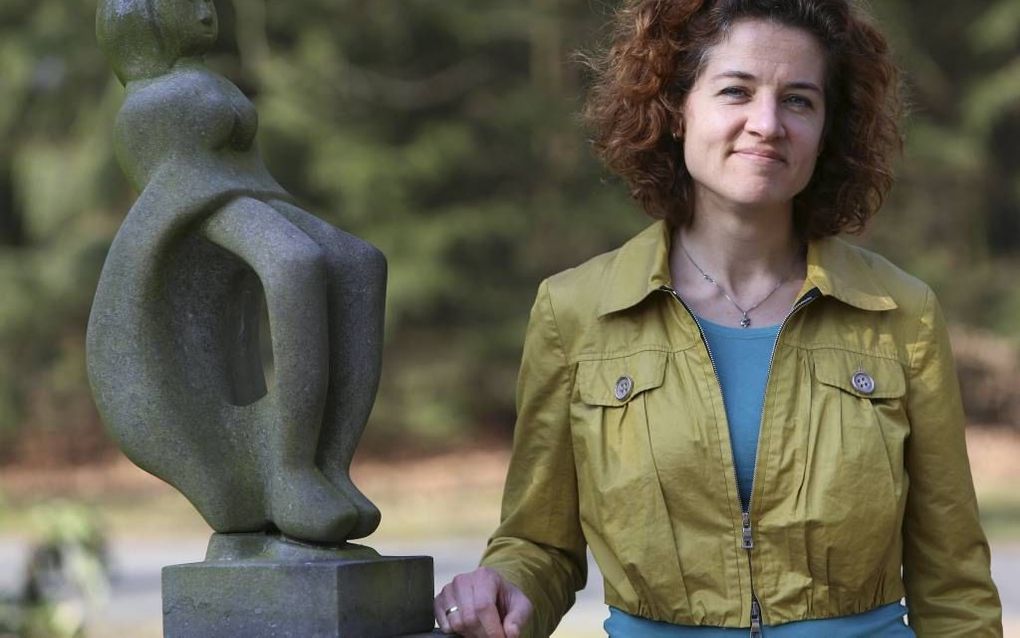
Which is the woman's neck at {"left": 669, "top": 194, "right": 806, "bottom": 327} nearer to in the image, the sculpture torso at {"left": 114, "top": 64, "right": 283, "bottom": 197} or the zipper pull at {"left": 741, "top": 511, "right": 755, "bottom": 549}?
the zipper pull at {"left": 741, "top": 511, "right": 755, "bottom": 549}

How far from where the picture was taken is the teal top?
270 cm

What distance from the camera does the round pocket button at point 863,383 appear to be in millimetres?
2748

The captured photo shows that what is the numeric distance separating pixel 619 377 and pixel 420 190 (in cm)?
1766

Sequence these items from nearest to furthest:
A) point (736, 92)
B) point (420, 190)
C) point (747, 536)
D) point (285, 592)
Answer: point (285, 592), point (747, 536), point (736, 92), point (420, 190)

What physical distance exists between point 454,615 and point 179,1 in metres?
1.11

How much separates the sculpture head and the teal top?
0.98 m

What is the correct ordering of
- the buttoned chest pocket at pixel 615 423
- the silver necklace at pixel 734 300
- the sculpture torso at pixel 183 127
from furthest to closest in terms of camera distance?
the silver necklace at pixel 734 300, the buttoned chest pocket at pixel 615 423, the sculpture torso at pixel 183 127

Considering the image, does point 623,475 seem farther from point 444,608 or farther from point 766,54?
point 766,54

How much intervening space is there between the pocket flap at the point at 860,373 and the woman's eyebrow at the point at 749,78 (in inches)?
17.5

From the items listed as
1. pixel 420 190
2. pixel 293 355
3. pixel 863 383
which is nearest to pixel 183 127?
pixel 293 355

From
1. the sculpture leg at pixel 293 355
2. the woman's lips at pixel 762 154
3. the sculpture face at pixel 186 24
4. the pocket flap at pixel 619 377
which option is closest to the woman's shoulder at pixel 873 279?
the woman's lips at pixel 762 154

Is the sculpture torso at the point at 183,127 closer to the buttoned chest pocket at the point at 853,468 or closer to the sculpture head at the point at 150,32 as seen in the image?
the sculpture head at the point at 150,32

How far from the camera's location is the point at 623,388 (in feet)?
9.22

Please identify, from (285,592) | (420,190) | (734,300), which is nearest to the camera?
(285,592)
